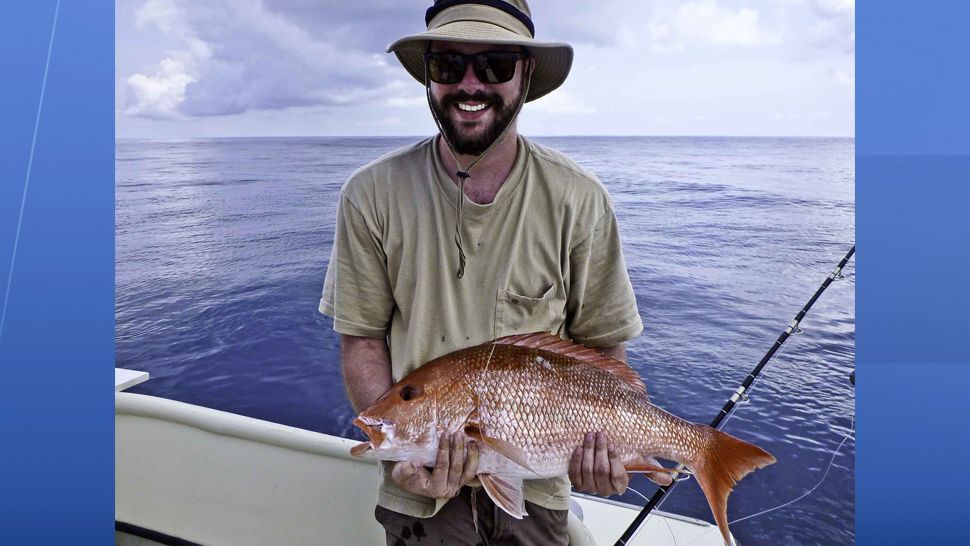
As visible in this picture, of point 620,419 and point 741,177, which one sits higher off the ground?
point 741,177

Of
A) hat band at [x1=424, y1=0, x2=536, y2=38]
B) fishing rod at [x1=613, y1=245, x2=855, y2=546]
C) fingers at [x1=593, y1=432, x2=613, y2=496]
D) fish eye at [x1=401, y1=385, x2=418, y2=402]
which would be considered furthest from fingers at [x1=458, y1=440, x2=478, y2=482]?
hat band at [x1=424, y1=0, x2=536, y2=38]

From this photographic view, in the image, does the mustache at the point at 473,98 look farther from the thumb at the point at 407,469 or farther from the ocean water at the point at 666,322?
the ocean water at the point at 666,322

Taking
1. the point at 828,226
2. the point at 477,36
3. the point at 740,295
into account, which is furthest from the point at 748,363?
the point at 828,226

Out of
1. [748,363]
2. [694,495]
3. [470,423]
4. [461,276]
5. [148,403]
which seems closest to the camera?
[470,423]

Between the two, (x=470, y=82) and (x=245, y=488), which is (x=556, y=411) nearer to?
(x=470, y=82)

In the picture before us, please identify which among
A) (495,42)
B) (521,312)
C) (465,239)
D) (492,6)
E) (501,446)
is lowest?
(501,446)

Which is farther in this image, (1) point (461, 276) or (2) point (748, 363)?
(2) point (748, 363)

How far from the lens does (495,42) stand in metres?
2.09

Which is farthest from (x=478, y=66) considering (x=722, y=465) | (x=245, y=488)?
(x=245, y=488)

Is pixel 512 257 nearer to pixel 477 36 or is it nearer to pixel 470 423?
pixel 470 423

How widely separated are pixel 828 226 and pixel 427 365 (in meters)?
20.7

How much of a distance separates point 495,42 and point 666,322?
399 inches

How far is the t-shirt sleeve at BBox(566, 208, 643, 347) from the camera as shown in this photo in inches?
93.7

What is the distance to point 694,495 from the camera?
6.99 m
